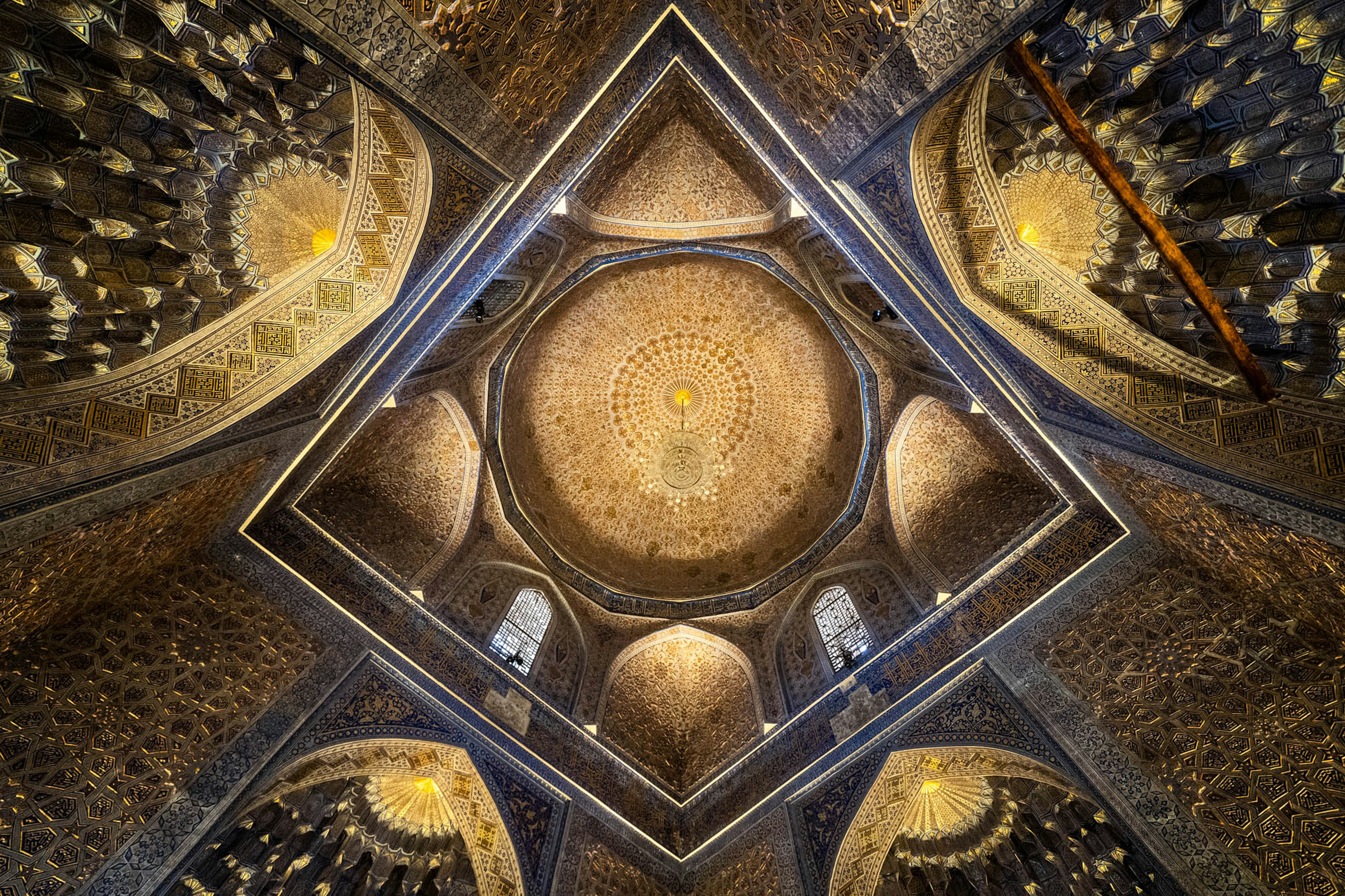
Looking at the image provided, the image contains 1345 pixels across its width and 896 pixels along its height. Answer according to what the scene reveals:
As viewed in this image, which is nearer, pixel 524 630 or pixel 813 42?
pixel 813 42

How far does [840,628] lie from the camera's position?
334 inches

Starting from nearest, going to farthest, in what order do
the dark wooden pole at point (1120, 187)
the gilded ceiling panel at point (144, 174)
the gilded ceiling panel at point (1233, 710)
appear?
the gilded ceiling panel at point (144, 174) < the dark wooden pole at point (1120, 187) < the gilded ceiling panel at point (1233, 710)

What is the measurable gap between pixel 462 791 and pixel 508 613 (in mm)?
→ 2439

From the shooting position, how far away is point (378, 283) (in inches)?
193

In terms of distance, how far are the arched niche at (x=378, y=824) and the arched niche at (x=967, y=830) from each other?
11.2ft

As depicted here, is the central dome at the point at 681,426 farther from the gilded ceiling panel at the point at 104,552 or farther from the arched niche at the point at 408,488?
the gilded ceiling panel at the point at 104,552

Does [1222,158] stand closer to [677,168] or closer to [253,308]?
[677,168]

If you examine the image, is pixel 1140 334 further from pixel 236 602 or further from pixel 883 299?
pixel 236 602

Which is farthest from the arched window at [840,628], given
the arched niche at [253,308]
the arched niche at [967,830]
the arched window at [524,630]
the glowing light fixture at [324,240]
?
the glowing light fixture at [324,240]

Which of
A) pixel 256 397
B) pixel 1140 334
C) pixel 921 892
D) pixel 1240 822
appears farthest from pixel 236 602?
pixel 1240 822

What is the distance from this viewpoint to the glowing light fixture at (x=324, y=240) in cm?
473

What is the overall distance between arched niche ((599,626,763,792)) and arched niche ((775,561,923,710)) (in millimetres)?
612

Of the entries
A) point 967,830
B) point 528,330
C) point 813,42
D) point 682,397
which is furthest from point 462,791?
point 813,42

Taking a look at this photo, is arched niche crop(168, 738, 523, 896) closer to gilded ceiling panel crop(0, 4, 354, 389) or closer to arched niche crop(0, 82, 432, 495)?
arched niche crop(0, 82, 432, 495)
